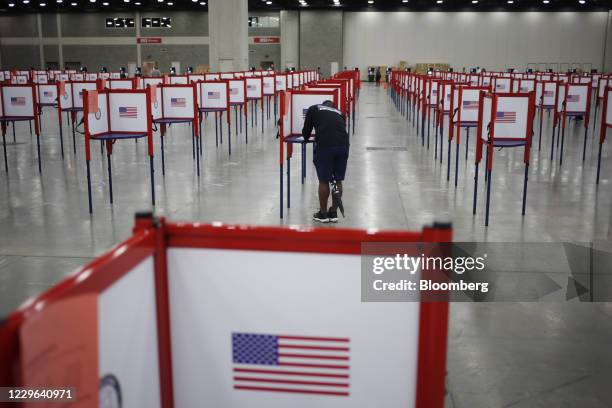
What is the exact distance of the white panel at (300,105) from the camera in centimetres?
895

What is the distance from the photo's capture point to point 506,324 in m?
4.95

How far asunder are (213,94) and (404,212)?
22.1ft

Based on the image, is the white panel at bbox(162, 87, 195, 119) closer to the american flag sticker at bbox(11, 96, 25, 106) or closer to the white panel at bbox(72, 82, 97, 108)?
the american flag sticker at bbox(11, 96, 25, 106)

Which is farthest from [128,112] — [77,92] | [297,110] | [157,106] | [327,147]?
[77,92]

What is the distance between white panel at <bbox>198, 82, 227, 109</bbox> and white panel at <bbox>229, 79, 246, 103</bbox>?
1.70m

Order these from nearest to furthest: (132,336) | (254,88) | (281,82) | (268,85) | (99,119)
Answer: (132,336) → (99,119) → (254,88) → (268,85) → (281,82)

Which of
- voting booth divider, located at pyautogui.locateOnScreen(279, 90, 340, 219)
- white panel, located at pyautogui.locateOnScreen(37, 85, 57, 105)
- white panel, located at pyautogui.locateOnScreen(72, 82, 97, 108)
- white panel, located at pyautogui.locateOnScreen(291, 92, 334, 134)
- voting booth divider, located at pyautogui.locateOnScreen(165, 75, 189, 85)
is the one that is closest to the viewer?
voting booth divider, located at pyautogui.locateOnScreen(279, 90, 340, 219)

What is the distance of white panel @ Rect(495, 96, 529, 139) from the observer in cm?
821

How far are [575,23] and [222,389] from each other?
55341 mm

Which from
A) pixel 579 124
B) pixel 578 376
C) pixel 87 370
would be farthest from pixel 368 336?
pixel 579 124

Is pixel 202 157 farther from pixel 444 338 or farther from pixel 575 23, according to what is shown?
pixel 575 23

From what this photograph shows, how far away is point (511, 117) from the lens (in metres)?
8.29

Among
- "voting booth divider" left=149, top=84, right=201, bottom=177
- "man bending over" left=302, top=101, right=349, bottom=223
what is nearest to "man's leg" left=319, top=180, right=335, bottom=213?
"man bending over" left=302, top=101, right=349, bottom=223

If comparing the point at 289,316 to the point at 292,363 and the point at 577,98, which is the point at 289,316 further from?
the point at 577,98
